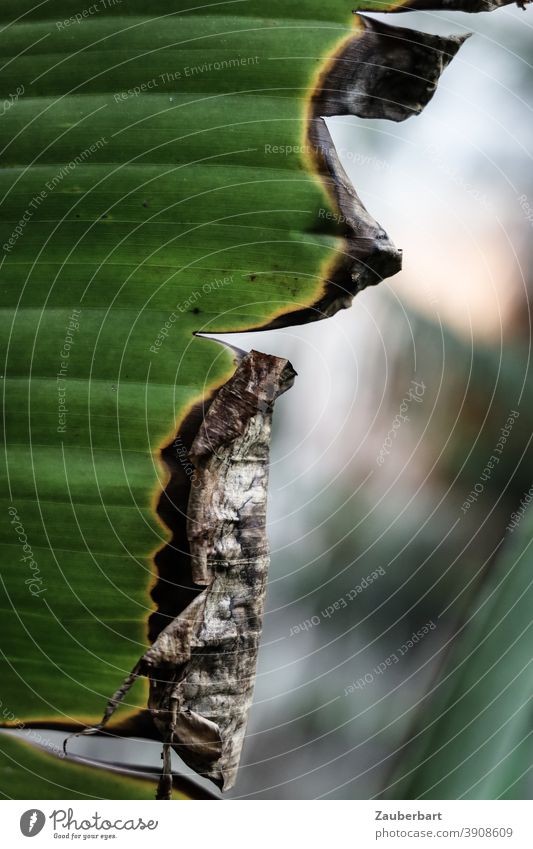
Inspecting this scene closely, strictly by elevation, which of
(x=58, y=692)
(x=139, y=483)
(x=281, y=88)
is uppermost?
(x=281, y=88)

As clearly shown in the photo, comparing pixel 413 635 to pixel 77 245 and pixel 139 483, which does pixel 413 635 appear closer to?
pixel 139 483

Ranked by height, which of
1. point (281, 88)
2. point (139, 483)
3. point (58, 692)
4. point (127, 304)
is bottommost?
point (58, 692)

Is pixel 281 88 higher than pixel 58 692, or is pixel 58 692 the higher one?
pixel 281 88

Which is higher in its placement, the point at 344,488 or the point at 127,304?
the point at 127,304

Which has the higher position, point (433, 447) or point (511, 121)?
point (511, 121)

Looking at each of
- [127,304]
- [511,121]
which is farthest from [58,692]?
[511,121]

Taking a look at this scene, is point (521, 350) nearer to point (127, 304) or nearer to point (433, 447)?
point (433, 447)

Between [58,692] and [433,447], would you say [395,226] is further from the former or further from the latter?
[58,692]

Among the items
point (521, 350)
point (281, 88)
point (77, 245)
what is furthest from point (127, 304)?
point (521, 350)
